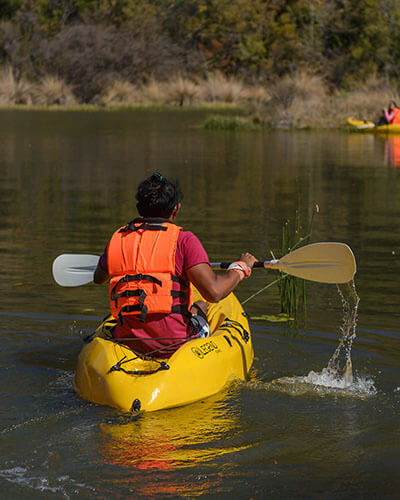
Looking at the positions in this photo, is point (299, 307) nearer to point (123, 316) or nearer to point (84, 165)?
point (123, 316)

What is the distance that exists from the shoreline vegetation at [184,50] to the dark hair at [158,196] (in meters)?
30.8

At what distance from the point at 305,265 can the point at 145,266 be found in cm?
139

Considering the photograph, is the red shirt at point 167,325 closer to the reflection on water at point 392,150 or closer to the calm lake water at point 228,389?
the calm lake water at point 228,389

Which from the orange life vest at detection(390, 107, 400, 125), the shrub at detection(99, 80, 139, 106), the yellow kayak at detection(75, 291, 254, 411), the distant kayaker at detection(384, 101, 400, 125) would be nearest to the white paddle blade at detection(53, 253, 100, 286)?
the yellow kayak at detection(75, 291, 254, 411)

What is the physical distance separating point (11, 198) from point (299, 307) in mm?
8161

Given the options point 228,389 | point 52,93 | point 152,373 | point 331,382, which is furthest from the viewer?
point 52,93

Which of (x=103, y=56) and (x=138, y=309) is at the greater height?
(x=103, y=56)

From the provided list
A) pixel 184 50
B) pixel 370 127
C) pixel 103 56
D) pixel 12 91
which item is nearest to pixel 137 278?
pixel 370 127

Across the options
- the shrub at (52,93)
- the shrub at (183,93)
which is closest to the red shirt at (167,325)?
the shrub at (183,93)

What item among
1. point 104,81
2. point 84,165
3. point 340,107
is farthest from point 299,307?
point 104,81

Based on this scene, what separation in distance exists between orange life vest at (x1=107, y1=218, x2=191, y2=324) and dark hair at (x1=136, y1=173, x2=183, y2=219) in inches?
2.0

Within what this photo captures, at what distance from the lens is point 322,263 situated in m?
6.18

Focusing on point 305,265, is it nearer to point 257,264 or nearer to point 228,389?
point 257,264

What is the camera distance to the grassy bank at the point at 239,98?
32.5 m
